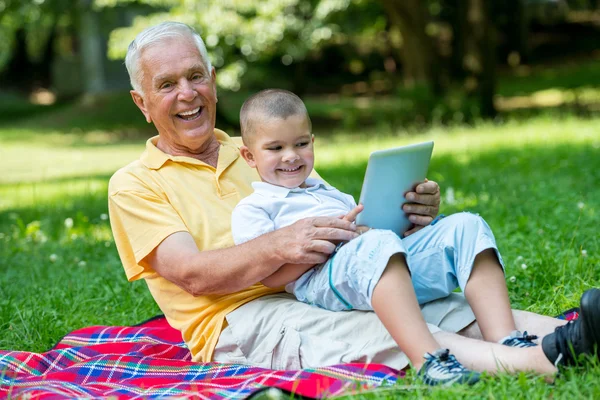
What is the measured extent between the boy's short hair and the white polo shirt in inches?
9.7

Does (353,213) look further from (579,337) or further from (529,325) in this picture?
(579,337)

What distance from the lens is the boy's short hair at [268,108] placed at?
3.23 metres

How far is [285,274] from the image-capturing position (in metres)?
3.22

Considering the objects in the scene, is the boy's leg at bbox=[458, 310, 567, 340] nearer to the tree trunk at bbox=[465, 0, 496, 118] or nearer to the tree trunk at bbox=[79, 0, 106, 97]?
the tree trunk at bbox=[465, 0, 496, 118]

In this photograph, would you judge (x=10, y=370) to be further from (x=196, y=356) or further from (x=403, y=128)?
(x=403, y=128)

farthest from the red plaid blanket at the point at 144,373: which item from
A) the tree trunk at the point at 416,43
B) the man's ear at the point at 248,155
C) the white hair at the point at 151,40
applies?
the tree trunk at the point at 416,43

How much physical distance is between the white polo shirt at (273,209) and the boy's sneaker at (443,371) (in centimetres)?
73

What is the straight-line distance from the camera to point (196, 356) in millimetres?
3482

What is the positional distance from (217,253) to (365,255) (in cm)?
59

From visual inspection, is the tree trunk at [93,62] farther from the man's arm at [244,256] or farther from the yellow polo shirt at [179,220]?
the man's arm at [244,256]

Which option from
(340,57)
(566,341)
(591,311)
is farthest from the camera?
(340,57)

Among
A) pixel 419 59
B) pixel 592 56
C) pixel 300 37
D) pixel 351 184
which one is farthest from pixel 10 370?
pixel 592 56

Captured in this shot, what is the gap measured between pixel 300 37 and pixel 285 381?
50.4 ft

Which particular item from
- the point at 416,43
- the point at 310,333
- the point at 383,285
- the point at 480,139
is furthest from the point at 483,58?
the point at 383,285
